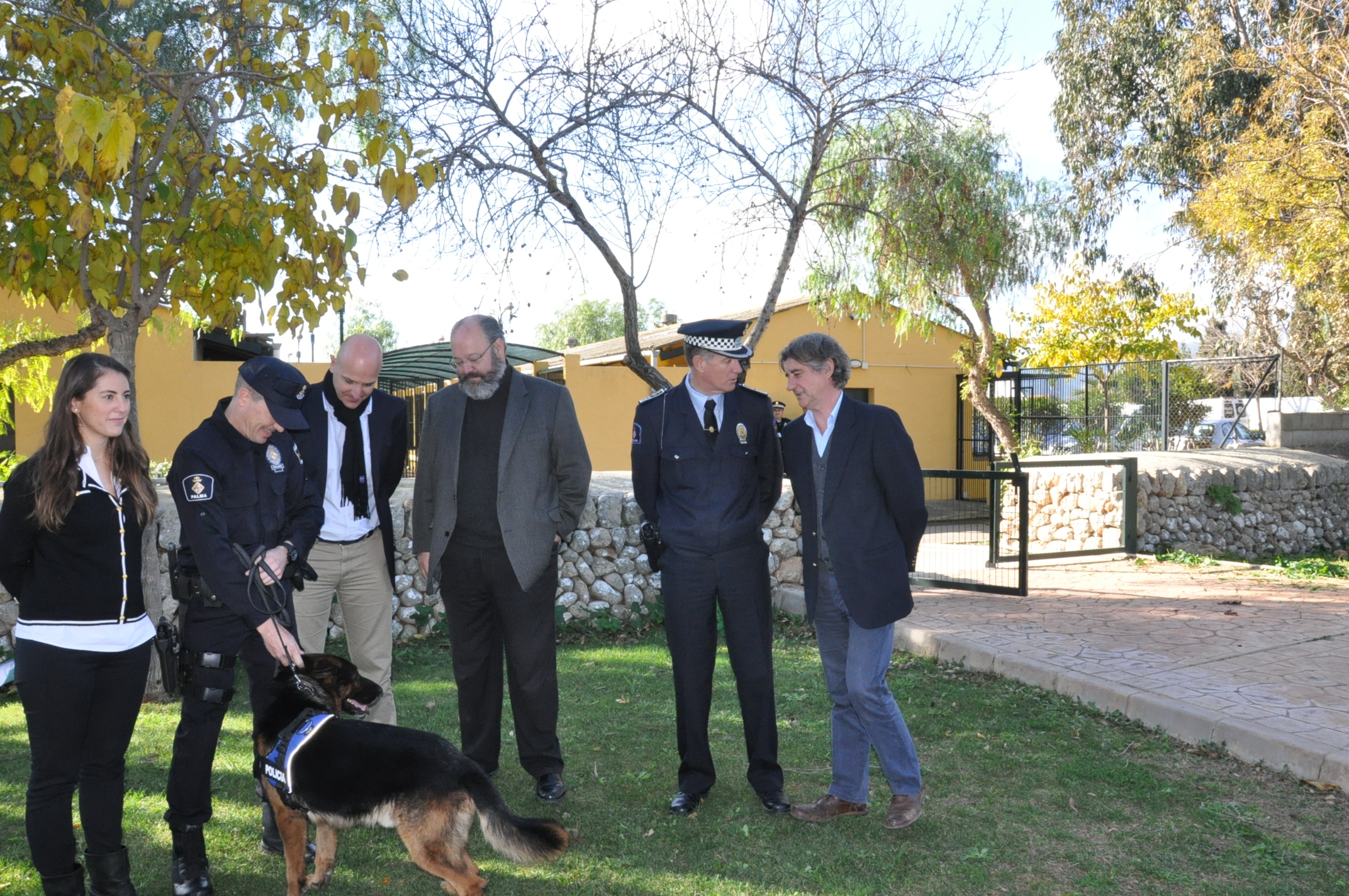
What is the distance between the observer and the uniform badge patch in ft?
11.5

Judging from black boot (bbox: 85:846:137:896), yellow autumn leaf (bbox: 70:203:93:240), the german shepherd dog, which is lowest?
black boot (bbox: 85:846:137:896)

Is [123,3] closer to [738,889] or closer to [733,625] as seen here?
[733,625]

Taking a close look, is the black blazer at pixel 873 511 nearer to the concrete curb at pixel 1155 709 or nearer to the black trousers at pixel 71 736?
the concrete curb at pixel 1155 709

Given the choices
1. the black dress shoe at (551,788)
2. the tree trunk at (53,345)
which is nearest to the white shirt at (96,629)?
the black dress shoe at (551,788)

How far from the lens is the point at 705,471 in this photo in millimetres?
4496

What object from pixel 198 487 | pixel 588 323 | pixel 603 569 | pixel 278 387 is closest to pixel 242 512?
pixel 198 487

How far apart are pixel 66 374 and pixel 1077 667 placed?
5.95 m

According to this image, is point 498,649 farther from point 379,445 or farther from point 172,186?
point 172,186

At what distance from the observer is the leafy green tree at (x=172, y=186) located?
545cm

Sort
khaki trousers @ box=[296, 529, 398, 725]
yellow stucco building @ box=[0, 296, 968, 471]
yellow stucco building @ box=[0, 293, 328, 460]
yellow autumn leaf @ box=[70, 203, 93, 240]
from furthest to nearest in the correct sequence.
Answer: yellow stucco building @ box=[0, 293, 328, 460], yellow stucco building @ box=[0, 296, 968, 471], yellow autumn leaf @ box=[70, 203, 93, 240], khaki trousers @ box=[296, 529, 398, 725]

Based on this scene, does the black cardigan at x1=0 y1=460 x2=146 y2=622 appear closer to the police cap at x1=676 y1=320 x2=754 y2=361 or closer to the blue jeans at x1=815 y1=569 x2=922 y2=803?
the police cap at x1=676 y1=320 x2=754 y2=361

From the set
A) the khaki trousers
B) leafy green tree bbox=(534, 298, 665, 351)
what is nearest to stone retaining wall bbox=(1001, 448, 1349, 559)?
the khaki trousers

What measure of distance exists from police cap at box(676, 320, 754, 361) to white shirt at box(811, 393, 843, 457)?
1.43ft

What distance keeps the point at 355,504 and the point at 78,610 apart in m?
1.47
